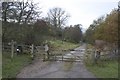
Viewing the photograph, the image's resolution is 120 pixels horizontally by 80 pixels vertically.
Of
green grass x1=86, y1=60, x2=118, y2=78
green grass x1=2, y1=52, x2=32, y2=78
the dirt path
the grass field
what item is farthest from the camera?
green grass x1=86, y1=60, x2=118, y2=78

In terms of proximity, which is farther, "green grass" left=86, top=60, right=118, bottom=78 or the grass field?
"green grass" left=86, top=60, right=118, bottom=78

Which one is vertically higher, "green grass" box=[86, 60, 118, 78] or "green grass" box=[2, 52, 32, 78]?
"green grass" box=[2, 52, 32, 78]

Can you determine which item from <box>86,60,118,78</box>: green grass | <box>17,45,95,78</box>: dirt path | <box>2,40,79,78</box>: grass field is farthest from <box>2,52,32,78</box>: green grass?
<box>86,60,118,78</box>: green grass

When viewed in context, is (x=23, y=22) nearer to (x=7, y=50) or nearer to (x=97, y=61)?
(x=7, y=50)

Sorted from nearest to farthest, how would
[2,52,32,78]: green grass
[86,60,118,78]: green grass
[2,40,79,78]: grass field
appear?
[2,52,32,78]: green grass < [2,40,79,78]: grass field < [86,60,118,78]: green grass

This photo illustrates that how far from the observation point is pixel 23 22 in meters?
33.2

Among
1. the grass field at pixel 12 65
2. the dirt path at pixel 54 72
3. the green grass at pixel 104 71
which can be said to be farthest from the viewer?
the green grass at pixel 104 71

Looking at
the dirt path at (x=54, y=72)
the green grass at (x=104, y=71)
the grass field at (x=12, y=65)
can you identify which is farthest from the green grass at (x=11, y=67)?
the green grass at (x=104, y=71)

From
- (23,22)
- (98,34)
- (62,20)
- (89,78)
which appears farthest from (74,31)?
(89,78)

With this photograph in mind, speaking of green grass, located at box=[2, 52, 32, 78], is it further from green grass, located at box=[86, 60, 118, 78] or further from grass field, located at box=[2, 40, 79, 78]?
green grass, located at box=[86, 60, 118, 78]

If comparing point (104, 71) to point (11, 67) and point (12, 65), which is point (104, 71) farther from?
point (12, 65)

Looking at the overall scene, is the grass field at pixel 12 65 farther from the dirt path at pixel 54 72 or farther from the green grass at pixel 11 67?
the dirt path at pixel 54 72

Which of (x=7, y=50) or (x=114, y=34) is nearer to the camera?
(x=7, y=50)

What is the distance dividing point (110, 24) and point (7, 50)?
1170 cm
